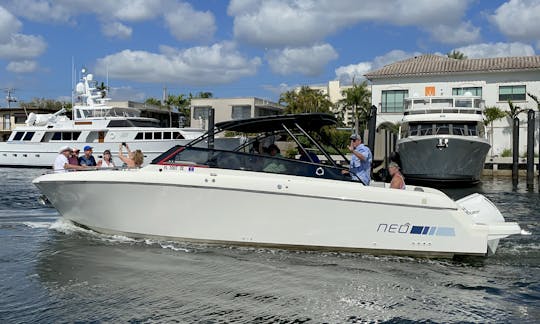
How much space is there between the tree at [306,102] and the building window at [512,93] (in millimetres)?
14341

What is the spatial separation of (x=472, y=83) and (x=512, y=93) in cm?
244

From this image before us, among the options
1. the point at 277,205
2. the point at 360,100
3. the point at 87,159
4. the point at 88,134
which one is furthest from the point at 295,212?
the point at 360,100

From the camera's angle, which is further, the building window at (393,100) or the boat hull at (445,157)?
the building window at (393,100)

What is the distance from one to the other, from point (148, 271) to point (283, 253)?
1.84 metres

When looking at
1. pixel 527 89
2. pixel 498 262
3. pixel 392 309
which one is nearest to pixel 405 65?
pixel 527 89

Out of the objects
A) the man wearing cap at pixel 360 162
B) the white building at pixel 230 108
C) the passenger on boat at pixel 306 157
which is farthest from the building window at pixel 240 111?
the passenger on boat at pixel 306 157

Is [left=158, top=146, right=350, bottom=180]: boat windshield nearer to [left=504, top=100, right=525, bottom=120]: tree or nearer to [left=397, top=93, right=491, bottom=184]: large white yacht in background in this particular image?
[left=397, top=93, right=491, bottom=184]: large white yacht in background

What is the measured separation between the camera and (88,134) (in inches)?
1152

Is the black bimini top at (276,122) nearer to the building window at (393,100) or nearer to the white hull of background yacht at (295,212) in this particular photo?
the white hull of background yacht at (295,212)

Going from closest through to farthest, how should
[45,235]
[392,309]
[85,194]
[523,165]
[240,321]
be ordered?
1. [240,321]
2. [392,309]
3. [85,194]
4. [45,235]
5. [523,165]

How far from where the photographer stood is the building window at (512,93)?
32438 mm

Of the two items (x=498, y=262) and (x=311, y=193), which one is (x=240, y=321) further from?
(x=498, y=262)

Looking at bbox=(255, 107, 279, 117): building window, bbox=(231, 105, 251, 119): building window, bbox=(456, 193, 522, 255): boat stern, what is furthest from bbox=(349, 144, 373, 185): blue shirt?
bbox=(231, 105, 251, 119): building window

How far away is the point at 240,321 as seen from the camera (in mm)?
4926
